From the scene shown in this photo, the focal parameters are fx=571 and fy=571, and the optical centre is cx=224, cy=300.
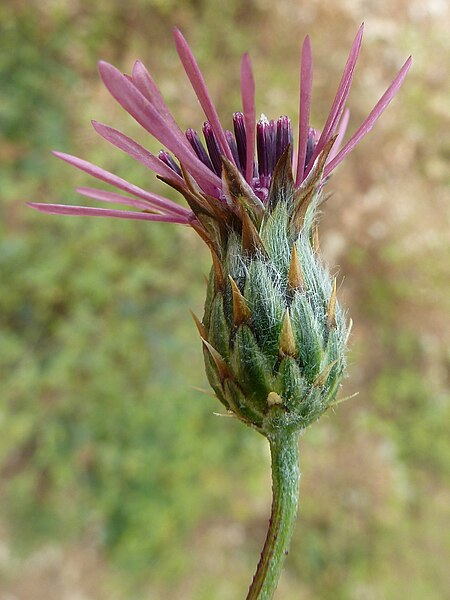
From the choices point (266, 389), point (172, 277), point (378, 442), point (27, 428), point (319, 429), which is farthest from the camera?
point (378, 442)

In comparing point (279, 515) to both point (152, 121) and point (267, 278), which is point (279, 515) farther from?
point (152, 121)

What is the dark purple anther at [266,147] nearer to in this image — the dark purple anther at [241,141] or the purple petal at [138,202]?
the dark purple anther at [241,141]

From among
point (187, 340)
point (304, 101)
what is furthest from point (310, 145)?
point (187, 340)

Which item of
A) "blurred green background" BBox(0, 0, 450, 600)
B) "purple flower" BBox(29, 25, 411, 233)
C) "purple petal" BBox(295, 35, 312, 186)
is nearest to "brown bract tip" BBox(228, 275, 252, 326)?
"purple flower" BBox(29, 25, 411, 233)

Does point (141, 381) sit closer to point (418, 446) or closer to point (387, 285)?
point (387, 285)

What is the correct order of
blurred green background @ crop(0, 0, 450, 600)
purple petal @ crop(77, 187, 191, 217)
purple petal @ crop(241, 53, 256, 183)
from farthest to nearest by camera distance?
blurred green background @ crop(0, 0, 450, 600)
purple petal @ crop(77, 187, 191, 217)
purple petal @ crop(241, 53, 256, 183)

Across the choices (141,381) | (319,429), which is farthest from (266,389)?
(319,429)

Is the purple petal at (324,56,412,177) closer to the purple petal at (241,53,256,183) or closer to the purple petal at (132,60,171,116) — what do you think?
the purple petal at (241,53,256,183)
